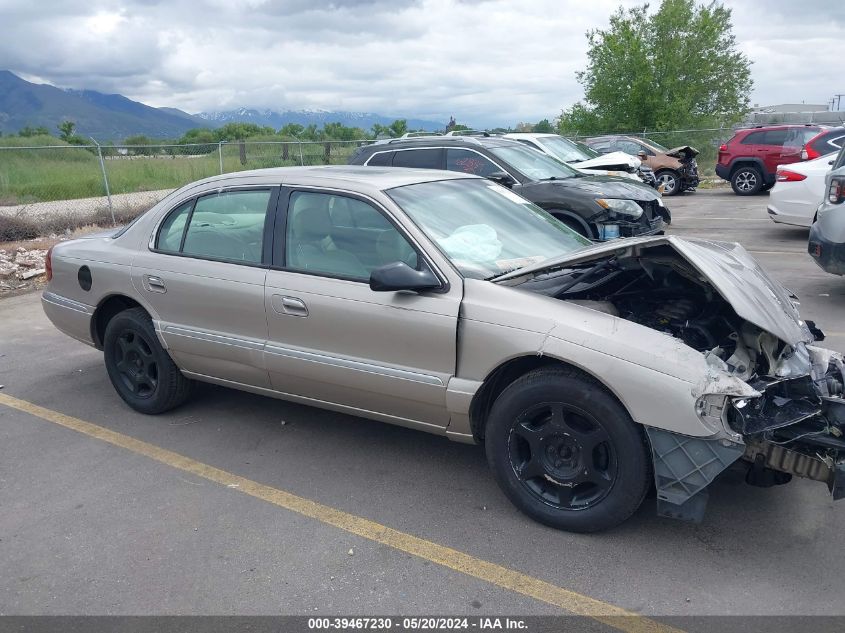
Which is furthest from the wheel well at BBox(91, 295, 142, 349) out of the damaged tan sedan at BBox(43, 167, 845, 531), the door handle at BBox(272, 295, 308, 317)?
the door handle at BBox(272, 295, 308, 317)

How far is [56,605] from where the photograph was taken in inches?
117

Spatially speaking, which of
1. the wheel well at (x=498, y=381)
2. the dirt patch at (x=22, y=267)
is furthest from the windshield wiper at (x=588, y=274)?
the dirt patch at (x=22, y=267)

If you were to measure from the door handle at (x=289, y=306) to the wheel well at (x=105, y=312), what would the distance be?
4.69ft

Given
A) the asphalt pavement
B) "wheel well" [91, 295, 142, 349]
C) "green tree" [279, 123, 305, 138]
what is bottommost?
the asphalt pavement

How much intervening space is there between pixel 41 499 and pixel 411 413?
81.6 inches

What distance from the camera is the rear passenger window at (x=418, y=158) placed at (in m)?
9.46

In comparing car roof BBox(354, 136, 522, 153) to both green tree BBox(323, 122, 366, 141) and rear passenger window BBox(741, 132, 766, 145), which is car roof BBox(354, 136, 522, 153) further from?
green tree BBox(323, 122, 366, 141)

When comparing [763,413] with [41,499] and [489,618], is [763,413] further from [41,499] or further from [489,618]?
[41,499]

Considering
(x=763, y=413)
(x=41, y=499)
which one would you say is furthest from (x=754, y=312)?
(x=41, y=499)

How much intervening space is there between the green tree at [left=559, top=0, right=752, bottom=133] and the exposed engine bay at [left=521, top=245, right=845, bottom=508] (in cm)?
2897

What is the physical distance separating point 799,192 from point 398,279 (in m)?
8.97

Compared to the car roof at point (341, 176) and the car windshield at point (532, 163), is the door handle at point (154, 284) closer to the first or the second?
the car roof at point (341, 176)

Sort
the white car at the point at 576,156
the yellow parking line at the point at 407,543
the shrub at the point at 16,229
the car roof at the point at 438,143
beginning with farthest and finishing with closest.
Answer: the white car at the point at 576,156
the shrub at the point at 16,229
the car roof at the point at 438,143
the yellow parking line at the point at 407,543

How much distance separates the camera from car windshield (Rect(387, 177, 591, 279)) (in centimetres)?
388
